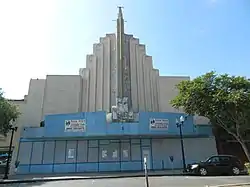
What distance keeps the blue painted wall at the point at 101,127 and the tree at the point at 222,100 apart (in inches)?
99.6

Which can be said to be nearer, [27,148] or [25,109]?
[27,148]

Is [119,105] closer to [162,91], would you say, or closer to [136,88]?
[136,88]

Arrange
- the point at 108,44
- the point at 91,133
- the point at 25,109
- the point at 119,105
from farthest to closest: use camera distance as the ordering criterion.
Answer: the point at 108,44
the point at 25,109
the point at 119,105
the point at 91,133

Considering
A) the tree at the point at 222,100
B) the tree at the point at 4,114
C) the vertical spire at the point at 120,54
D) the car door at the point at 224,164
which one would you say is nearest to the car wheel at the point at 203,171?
the car door at the point at 224,164

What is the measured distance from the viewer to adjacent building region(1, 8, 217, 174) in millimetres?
25312

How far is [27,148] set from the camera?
26.1 metres

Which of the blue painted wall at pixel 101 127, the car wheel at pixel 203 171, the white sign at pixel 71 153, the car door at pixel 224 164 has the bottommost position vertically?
the car wheel at pixel 203 171

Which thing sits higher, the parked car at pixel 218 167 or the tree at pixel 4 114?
the tree at pixel 4 114

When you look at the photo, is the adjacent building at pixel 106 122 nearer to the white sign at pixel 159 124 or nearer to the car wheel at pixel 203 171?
the white sign at pixel 159 124

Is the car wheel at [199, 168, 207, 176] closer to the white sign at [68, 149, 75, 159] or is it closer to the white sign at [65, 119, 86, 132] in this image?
the white sign at [65, 119, 86, 132]

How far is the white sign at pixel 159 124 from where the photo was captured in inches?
1000

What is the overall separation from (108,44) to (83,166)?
16.9 m

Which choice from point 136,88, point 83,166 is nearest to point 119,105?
point 136,88

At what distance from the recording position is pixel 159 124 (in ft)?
83.9
